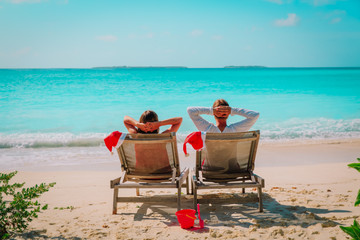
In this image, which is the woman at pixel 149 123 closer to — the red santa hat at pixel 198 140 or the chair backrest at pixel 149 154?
the chair backrest at pixel 149 154

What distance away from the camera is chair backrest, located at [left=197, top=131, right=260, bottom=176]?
4.03 metres

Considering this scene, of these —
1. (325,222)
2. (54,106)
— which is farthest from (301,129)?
(54,106)

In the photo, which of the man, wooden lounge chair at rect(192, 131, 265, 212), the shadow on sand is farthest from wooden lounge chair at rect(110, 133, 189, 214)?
the man

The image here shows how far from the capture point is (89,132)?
12922mm

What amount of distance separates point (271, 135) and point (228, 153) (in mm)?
8143

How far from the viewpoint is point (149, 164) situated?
4246 mm

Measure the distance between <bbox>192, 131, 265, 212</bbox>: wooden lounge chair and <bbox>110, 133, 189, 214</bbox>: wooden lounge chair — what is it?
0.92 feet

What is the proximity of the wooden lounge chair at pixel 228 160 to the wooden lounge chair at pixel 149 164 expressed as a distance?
0.92 ft

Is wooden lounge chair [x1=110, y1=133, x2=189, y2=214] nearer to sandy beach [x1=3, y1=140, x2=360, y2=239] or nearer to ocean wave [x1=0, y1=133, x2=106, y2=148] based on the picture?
sandy beach [x1=3, y1=140, x2=360, y2=239]

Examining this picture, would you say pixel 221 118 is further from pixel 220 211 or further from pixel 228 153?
pixel 220 211

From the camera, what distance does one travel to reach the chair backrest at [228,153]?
159 inches

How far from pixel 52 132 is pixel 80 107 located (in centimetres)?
A: 692

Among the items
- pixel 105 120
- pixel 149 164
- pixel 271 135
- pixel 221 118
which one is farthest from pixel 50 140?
pixel 221 118

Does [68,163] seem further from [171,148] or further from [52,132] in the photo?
[52,132]
